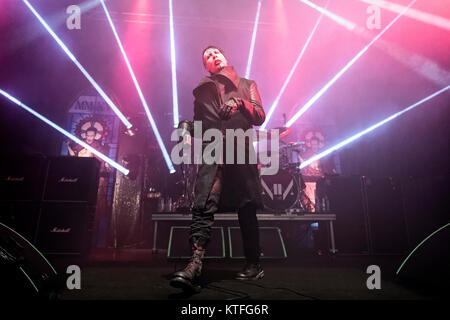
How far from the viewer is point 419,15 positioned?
12.8 ft

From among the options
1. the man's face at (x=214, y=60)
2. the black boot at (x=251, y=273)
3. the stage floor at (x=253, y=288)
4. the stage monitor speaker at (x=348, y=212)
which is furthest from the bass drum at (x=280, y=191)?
the man's face at (x=214, y=60)

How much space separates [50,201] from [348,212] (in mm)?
4327

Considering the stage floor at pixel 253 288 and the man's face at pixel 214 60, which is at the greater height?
the man's face at pixel 214 60

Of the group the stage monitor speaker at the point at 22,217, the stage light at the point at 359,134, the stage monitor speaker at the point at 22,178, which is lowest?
the stage monitor speaker at the point at 22,217

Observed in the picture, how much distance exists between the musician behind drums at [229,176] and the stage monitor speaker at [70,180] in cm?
234

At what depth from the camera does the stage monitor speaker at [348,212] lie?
12.3ft

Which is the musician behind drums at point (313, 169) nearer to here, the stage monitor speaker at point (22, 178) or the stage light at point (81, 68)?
the stage light at point (81, 68)

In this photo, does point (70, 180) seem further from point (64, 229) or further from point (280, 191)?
point (280, 191)

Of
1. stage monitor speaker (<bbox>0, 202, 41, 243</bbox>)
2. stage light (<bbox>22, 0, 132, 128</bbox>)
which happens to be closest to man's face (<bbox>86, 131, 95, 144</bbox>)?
stage light (<bbox>22, 0, 132, 128</bbox>)

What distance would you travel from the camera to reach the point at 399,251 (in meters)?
3.70

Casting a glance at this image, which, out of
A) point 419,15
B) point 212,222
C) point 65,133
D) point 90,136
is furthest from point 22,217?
point 419,15

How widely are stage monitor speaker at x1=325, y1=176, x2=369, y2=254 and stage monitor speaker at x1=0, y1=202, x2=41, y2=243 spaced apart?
4.21m

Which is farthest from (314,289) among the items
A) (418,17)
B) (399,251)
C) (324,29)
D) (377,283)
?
(324,29)

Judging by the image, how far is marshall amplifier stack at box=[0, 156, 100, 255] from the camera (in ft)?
10.2
